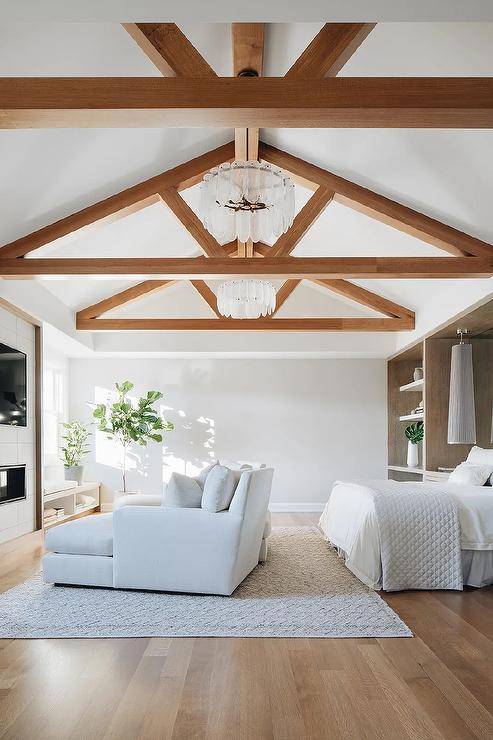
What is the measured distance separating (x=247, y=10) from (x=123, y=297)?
6.15 meters

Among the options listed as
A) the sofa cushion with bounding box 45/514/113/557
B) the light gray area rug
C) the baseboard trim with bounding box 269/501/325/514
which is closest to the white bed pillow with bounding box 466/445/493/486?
the light gray area rug

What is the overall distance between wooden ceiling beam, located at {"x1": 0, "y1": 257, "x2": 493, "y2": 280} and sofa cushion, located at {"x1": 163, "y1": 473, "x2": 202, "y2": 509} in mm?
2008

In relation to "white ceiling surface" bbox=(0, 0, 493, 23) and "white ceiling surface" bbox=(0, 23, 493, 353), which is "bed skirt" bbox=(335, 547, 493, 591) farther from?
"white ceiling surface" bbox=(0, 0, 493, 23)

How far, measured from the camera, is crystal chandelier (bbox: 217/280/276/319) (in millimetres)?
6141

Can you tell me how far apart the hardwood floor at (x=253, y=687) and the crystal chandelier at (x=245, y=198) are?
239cm

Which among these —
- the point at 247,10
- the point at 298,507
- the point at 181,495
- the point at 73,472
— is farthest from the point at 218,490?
the point at 298,507

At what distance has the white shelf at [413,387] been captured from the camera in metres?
8.51

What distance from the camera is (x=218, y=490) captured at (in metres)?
4.42

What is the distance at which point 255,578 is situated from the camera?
15.9 feet

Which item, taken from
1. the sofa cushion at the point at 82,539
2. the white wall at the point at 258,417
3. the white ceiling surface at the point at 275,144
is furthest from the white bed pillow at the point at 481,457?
the white wall at the point at 258,417

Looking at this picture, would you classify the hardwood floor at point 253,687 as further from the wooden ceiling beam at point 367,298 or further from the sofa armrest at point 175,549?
the wooden ceiling beam at point 367,298

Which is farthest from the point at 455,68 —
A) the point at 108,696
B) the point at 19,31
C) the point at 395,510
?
the point at 108,696

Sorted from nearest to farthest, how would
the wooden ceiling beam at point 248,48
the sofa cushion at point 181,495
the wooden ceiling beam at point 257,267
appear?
the wooden ceiling beam at point 248,48
the sofa cushion at point 181,495
the wooden ceiling beam at point 257,267

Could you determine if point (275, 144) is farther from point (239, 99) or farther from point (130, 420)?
point (130, 420)
